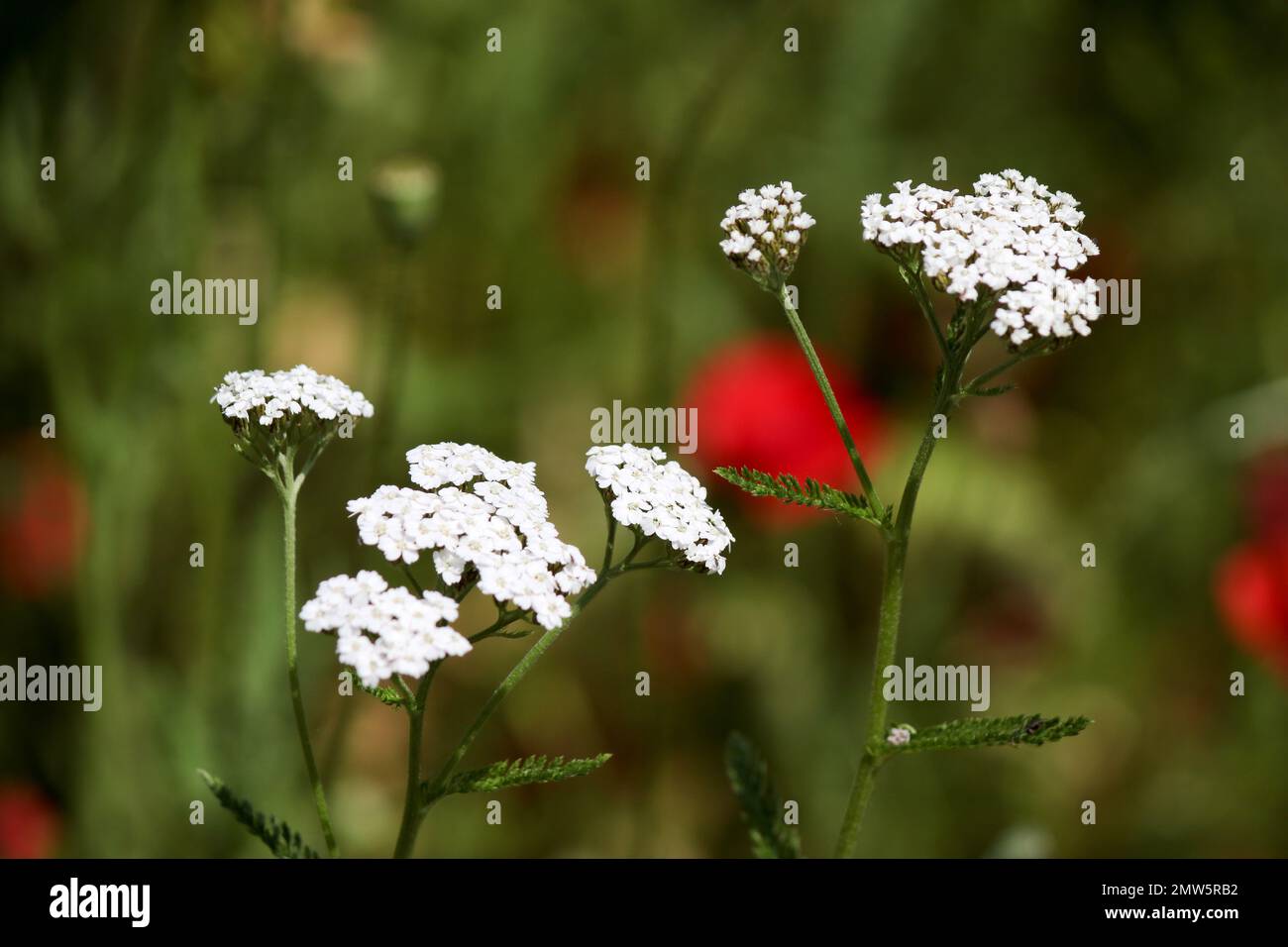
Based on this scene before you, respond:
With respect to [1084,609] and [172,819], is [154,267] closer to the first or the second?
[172,819]

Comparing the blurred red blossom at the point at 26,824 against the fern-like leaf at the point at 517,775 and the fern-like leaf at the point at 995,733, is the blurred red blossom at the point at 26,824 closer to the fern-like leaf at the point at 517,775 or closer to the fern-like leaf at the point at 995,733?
the fern-like leaf at the point at 517,775

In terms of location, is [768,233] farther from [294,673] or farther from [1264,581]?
[1264,581]

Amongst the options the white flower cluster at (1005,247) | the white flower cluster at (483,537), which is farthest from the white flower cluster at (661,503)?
the white flower cluster at (1005,247)

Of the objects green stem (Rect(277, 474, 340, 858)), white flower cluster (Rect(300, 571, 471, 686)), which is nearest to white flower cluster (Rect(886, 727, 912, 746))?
white flower cluster (Rect(300, 571, 471, 686))

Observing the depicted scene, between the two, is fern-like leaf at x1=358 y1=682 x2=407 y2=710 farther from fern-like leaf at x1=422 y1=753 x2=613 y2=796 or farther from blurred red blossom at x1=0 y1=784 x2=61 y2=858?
blurred red blossom at x1=0 y1=784 x2=61 y2=858

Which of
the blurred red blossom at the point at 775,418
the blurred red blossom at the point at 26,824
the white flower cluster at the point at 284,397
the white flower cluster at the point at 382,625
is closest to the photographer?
the white flower cluster at the point at 382,625
